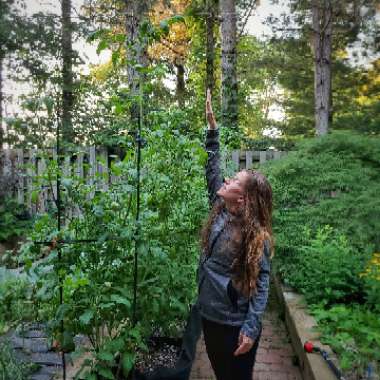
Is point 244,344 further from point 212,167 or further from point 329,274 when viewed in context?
point 329,274

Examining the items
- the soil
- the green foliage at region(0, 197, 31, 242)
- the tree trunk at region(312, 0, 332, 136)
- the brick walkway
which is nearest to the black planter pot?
the soil

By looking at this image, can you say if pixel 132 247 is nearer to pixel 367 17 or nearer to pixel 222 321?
pixel 222 321

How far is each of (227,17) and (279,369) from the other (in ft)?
31.6

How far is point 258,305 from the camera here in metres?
2.38

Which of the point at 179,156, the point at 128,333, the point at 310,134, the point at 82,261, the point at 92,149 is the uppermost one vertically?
the point at 310,134

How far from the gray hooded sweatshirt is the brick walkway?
1.34m

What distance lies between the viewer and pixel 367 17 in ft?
39.0

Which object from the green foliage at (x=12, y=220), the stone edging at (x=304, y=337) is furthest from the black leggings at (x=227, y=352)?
the green foliage at (x=12, y=220)

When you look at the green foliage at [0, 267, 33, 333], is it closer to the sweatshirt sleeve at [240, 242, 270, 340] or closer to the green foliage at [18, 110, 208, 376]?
the green foliage at [18, 110, 208, 376]

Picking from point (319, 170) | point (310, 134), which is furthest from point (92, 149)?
point (310, 134)

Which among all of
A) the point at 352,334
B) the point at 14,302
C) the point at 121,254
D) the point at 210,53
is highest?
the point at 210,53

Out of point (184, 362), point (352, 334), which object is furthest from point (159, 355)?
point (352, 334)

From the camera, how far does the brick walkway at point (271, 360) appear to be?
3.64 m

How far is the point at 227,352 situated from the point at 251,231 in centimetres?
67
